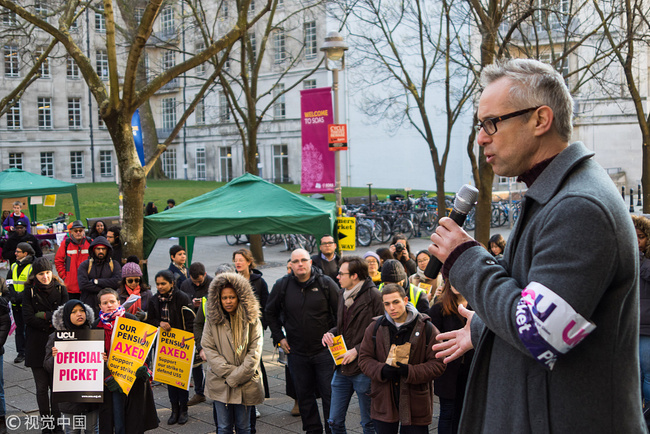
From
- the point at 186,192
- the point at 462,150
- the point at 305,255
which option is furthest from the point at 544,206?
the point at 462,150

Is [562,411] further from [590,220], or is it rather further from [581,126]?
[581,126]

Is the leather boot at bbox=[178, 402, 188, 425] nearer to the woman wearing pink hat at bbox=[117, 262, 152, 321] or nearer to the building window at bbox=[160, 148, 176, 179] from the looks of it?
the woman wearing pink hat at bbox=[117, 262, 152, 321]

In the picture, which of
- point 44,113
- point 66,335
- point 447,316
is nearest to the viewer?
point 447,316

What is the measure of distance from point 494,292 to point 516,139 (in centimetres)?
43

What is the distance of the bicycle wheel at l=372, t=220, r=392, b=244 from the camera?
77.8 ft

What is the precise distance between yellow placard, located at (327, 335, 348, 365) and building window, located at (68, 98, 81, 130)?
5584 centimetres

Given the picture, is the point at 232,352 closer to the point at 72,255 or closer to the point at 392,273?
the point at 392,273

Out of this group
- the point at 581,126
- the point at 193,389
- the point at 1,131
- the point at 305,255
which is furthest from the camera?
the point at 1,131

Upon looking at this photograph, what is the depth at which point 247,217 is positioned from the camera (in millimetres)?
11141

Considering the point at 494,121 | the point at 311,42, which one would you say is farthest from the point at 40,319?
the point at 311,42

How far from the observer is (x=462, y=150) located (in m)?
42.4

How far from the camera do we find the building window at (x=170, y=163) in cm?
6069

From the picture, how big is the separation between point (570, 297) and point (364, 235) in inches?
854

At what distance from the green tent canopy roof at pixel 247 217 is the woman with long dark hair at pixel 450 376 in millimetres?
4994
